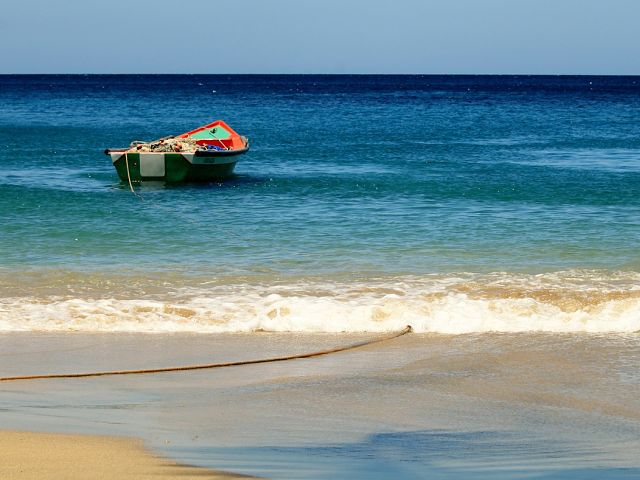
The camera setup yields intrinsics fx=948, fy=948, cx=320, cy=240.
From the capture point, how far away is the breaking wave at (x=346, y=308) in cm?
984

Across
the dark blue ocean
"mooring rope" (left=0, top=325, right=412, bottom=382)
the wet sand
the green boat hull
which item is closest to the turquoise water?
the dark blue ocean

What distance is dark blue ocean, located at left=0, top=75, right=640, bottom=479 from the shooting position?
19.7ft

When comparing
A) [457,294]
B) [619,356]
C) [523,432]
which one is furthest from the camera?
[457,294]

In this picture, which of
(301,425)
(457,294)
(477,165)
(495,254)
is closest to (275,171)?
(477,165)

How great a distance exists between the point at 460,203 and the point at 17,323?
11.7 metres

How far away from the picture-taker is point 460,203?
1964 centimetres

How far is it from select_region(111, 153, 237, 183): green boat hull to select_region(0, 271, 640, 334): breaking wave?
1122 centimetres

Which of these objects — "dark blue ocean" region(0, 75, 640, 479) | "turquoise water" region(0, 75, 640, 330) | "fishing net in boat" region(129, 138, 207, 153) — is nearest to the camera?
"dark blue ocean" region(0, 75, 640, 479)

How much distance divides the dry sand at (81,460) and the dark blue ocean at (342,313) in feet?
0.69

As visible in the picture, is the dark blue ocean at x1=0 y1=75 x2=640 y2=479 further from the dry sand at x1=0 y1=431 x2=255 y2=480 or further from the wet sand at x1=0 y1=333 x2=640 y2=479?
the dry sand at x1=0 y1=431 x2=255 y2=480

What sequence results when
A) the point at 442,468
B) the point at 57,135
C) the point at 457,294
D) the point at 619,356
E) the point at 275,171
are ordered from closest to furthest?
the point at 442,468 → the point at 619,356 → the point at 457,294 → the point at 275,171 → the point at 57,135

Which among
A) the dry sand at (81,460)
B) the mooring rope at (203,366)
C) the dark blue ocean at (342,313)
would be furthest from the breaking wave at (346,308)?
the dry sand at (81,460)

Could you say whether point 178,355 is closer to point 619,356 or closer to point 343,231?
point 619,356

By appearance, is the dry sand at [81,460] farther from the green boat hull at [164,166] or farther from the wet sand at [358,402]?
the green boat hull at [164,166]
